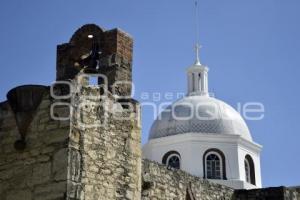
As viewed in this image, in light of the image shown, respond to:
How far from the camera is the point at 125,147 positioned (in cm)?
920

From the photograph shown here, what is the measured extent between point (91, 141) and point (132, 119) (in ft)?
3.20

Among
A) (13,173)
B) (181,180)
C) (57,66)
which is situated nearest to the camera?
(13,173)

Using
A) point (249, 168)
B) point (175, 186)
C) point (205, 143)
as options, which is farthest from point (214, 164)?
point (175, 186)

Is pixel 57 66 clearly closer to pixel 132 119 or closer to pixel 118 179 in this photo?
pixel 132 119

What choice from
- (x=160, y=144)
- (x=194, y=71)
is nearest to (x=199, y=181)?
(x=160, y=144)

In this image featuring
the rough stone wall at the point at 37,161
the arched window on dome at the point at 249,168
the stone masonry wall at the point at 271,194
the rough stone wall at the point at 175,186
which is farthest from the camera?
the arched window on dome at the point at 249,168

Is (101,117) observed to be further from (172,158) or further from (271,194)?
(172,158)

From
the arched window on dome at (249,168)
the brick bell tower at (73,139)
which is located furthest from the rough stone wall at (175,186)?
the arched window on dome at (249,168)

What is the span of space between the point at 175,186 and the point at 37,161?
4.35m

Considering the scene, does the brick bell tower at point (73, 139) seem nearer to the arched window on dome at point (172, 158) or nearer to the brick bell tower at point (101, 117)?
A: the brick bell tower at point (101, 117)

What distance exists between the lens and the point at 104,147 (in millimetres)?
8844

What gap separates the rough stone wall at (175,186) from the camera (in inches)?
463

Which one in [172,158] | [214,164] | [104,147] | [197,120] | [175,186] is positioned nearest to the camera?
[104,147]

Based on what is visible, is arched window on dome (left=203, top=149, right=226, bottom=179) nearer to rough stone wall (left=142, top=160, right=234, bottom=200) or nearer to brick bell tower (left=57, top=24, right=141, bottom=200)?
rough stone wall (left=142, top=160, right=234, bottom=200)
